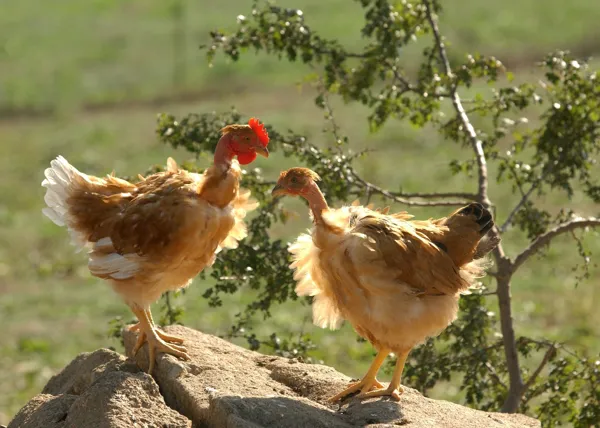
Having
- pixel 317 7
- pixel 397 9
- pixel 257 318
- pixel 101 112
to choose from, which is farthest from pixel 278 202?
pixel 317 7

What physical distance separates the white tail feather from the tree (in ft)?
4.40

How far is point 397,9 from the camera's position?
8.54 metres

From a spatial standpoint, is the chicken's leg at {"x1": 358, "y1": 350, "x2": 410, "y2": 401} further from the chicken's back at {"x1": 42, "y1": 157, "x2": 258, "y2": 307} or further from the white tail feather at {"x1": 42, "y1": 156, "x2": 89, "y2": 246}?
the white tail feather at {"x1": 42, "y1": 156, "x2": 89, "y2": 246}

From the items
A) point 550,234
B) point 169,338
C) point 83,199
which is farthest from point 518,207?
point 83,199

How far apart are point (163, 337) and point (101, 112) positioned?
2087 centimetres

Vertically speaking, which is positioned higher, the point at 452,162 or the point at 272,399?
the point at 452,162

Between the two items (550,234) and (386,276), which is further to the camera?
(550,234)

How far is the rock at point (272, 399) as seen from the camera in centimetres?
539

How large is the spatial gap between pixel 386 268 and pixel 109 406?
1.82 meters

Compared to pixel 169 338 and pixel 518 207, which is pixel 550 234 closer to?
pixel 518 207

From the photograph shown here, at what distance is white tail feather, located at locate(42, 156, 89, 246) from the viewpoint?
22.0 ft

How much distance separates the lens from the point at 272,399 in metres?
5.58

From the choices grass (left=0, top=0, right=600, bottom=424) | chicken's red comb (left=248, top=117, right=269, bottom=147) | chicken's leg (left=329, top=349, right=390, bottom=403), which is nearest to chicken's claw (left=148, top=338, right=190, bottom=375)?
chicken's leg (left=329, top=349, right=390, bottom=403)

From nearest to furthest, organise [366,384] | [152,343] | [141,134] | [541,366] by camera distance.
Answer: [366,384] → [152,343] → [541,366] → [141,134]
